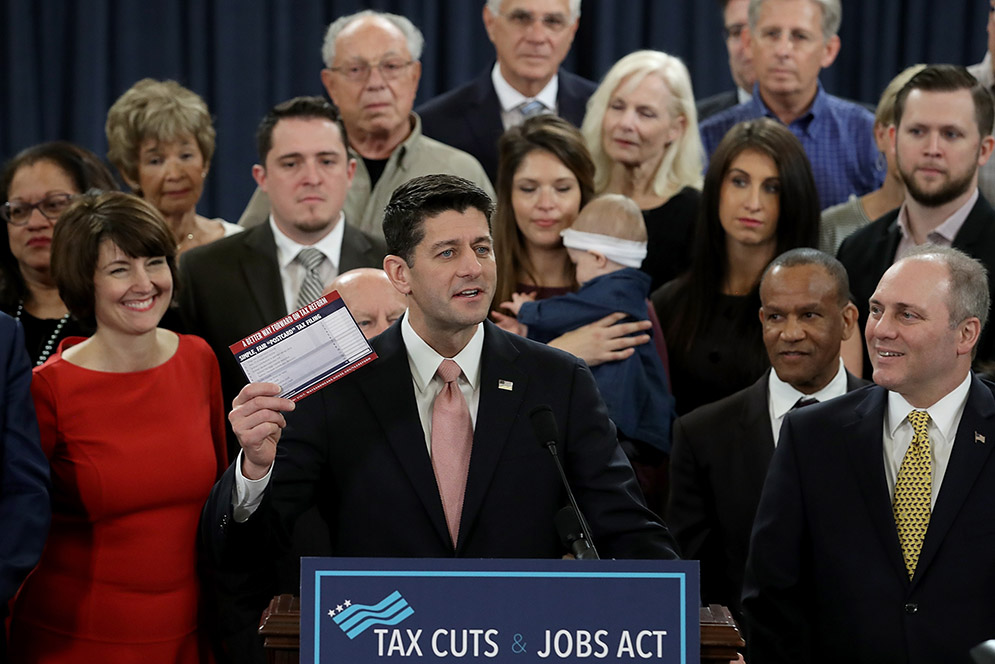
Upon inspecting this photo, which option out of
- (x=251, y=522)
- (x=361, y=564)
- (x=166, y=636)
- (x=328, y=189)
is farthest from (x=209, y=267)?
(x=361, y=564)

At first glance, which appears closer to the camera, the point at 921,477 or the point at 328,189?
the point at 921,477

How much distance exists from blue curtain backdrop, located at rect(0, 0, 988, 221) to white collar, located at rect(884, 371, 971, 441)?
3507 mm

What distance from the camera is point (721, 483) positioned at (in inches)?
132

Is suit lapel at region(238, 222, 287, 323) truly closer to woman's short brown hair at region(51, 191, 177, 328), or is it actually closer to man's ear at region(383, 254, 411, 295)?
woman's short brown hair at region(51, 191, 177, 328)

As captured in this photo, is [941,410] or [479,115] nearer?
[941,410]

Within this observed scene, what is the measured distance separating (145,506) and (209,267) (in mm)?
987

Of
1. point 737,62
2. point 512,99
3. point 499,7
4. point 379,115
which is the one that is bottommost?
point 379,115

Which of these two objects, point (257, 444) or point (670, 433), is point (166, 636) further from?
point (670, 433)

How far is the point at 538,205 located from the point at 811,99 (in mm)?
1322

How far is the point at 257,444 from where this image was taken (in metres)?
2.37

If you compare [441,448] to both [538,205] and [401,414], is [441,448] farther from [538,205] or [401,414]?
[538,205]

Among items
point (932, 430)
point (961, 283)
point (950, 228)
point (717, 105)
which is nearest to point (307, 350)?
point (932, 430)

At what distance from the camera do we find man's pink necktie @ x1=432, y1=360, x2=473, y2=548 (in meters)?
2.53

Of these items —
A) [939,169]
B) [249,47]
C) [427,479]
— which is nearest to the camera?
[427,479]
